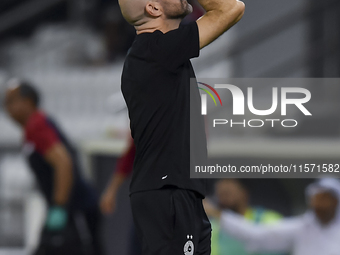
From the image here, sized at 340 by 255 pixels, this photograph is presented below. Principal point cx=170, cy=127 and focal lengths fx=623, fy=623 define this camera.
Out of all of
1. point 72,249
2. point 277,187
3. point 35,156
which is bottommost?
point 72,249

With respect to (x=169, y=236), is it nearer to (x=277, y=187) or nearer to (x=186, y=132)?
(x=186, y=132)

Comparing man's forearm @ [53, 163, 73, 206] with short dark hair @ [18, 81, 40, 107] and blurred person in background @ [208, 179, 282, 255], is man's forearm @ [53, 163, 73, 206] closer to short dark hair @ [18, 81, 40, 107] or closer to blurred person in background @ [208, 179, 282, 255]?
short dark hair @ [18, 81, 40, 107]

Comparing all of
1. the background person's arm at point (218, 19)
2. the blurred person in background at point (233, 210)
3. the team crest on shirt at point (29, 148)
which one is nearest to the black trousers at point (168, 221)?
the background person's arm at point (218, 19)

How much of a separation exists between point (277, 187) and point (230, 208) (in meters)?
0.49

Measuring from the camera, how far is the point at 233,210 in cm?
504

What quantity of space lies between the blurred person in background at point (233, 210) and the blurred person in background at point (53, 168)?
1059mm

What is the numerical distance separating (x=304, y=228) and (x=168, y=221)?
8.33 feet

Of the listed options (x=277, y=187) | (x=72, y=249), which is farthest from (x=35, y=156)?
(x=277, y=187)

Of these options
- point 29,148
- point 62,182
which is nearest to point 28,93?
point 29,148

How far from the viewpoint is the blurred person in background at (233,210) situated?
194 inches

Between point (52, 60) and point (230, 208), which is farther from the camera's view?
point (52, 60)

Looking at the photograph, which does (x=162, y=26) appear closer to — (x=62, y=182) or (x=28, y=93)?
(x=62, y=182)

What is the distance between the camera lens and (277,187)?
5.25 m

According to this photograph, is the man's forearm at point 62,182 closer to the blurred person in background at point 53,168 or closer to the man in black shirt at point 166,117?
the blurred person in background at point 53,168
